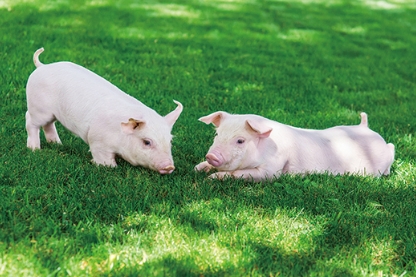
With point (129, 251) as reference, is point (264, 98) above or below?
below

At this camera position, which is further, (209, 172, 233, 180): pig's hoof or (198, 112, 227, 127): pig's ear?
(198, 112, 227, 127): pig's ear

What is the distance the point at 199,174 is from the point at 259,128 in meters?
0.66

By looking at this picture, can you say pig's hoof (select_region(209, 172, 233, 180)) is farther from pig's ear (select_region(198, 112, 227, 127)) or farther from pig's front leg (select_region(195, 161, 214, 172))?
pig's ear (select_region(198, 112, 227, 127))

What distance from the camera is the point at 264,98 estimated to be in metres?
7.91

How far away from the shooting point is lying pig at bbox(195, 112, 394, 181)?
4.91m

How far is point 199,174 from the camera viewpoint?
16.3 ft

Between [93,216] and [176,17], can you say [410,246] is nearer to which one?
[93,216]

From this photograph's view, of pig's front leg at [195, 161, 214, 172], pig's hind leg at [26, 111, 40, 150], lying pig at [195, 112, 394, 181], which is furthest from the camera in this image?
pig's hind leg at [26, 111, 40, 150]

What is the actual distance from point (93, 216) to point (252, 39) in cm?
803

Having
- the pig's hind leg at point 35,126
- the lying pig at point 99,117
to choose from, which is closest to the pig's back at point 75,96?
the lying pig at point 99,117

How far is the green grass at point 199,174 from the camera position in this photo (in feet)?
11.6

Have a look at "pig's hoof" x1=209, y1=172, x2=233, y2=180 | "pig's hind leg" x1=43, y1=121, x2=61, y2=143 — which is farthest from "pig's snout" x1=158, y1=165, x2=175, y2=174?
"pig's hind leg" x1=43, y1=121, x2=61, y2=143

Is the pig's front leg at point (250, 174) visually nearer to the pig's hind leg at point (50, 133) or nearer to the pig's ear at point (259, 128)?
the pig's ear at point (259, 128)

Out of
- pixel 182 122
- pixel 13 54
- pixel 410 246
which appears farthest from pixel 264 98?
pixel 410 246
